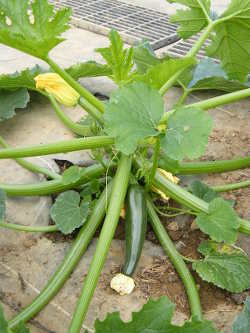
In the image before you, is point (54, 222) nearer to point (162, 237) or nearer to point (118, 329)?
point (162, 237)

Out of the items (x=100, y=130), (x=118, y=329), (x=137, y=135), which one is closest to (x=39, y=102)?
(x=100, y=130)

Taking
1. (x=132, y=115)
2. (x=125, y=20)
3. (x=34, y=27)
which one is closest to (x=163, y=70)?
(x=132, y=115)

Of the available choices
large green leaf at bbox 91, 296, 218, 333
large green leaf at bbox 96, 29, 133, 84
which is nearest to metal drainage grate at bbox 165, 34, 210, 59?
large green leaf at bbox 96, 29, 133, 84

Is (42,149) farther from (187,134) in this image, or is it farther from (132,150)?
(187,134)

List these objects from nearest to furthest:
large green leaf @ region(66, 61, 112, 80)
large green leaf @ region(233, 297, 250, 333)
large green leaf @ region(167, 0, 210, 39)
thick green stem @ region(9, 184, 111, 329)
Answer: large green leaf @ region(233, 297, 250, 333) → thick green stem @ region(9, 184, 111, 329) → large green leaf @ region(167, 0, 210, 39) → large green leaf @ region(66, 61, 112, 80)

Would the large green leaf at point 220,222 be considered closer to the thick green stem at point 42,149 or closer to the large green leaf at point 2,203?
the thick green stem at point 42,149

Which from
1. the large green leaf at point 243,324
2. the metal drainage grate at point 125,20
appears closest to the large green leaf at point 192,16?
the metal drainage grate at point 125,20

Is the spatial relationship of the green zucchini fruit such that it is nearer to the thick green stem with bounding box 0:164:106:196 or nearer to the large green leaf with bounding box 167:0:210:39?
the thick green stem with bounding box 0:164:106:196
